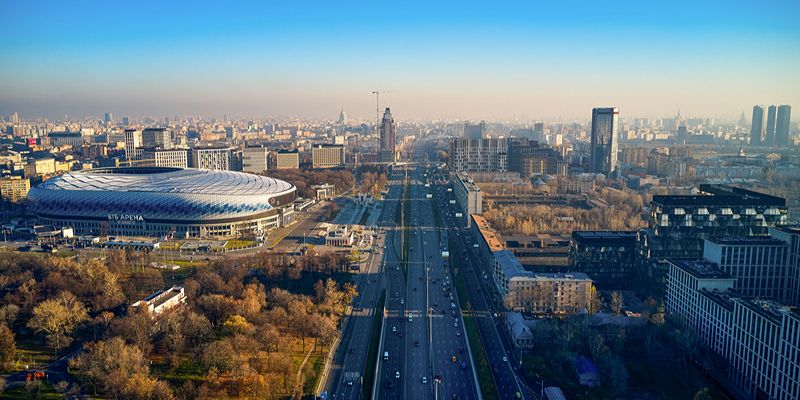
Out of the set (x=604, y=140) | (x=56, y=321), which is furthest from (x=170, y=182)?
(x=604, y=140)

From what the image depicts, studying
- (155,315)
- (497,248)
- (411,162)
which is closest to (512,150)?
(411,162)

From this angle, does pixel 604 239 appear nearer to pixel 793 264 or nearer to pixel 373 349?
pixel 793 264

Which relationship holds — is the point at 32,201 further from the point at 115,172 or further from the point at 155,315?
the point at 155,315

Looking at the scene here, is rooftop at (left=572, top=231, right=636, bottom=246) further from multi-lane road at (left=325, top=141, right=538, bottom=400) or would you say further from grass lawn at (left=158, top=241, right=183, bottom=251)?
grass lawn at (left=158, top=241, right=183, bottom=251)

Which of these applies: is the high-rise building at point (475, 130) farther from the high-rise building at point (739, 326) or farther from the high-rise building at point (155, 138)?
the high-rise building at point (739, 326)

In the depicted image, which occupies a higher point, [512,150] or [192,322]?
[512,150]

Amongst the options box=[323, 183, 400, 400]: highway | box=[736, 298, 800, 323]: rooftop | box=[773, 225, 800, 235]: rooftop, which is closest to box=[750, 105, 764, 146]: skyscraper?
box=[773, 225, 800, 235]: rooftop
